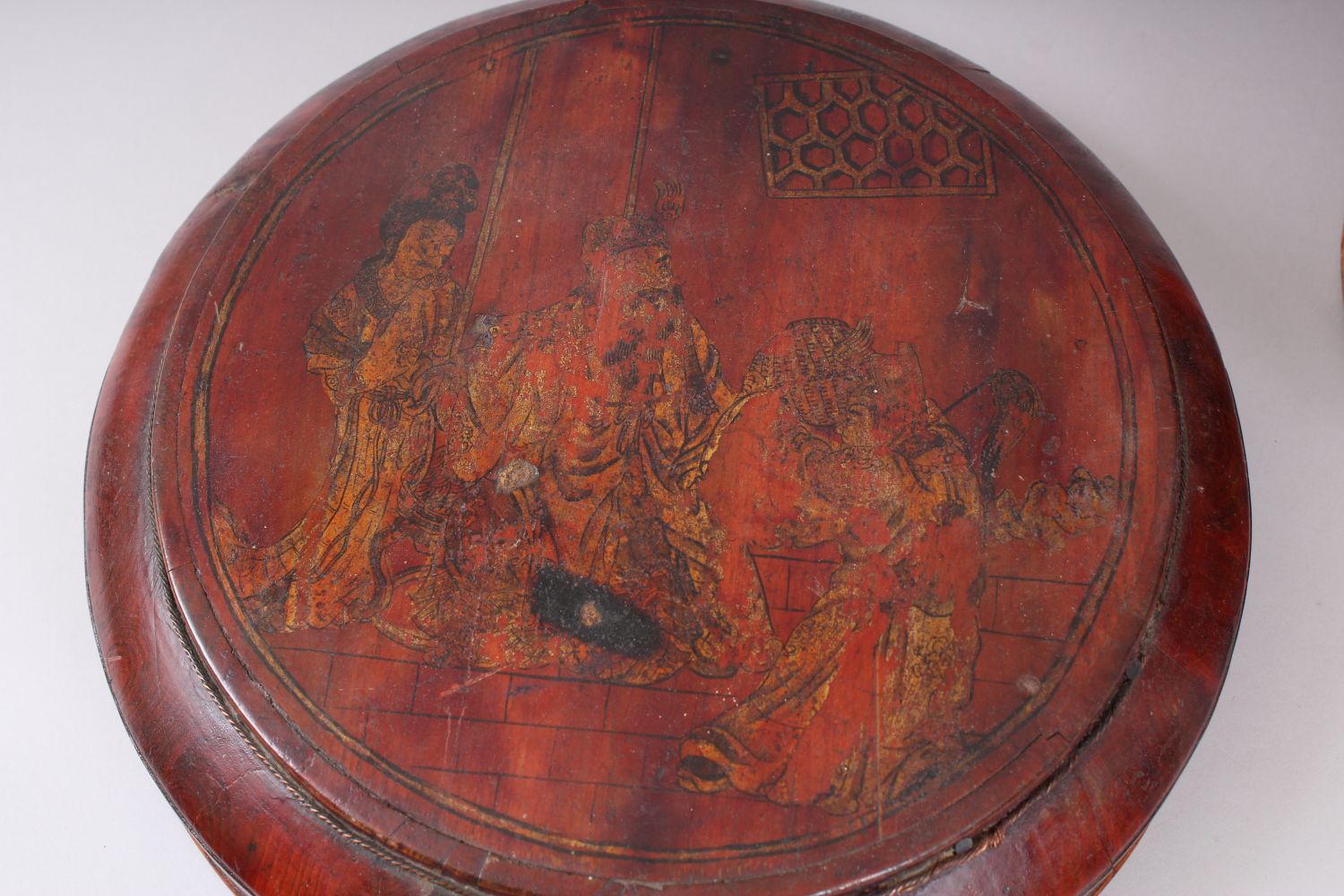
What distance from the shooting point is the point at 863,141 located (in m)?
2.51

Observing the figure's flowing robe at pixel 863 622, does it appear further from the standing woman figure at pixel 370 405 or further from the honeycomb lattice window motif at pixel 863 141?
the standing woman figure at pixel 370 405

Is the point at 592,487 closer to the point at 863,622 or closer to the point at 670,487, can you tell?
the point at 670,487

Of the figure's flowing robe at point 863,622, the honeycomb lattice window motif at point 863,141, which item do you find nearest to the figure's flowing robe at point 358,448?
the figure's flowing robe at point 863,622

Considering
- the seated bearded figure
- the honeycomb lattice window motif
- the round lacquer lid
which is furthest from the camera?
the honeycomb lattice window motif

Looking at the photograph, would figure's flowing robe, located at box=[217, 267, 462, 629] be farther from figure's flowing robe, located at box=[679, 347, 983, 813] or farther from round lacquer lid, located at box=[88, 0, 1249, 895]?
figure's flowing robe, located at box=[679, 347, 983, 813]

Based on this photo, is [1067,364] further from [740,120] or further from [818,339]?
[740,120]

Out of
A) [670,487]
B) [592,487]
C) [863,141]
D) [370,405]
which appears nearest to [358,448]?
[370,405]

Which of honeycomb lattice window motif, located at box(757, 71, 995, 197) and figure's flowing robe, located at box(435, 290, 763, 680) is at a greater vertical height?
honeycomb lattice window motif, located at box(757, 71, 995, 197)

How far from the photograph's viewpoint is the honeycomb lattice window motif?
244 cm

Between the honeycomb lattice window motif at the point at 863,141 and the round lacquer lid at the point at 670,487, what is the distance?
0.03 feet

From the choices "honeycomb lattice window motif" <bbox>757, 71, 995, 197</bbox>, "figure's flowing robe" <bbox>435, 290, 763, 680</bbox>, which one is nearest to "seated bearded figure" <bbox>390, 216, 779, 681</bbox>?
"figure's flowing robe" <bbox>435, 290, 763, 680</bbox>

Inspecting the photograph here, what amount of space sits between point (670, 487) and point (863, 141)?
906 millimetres

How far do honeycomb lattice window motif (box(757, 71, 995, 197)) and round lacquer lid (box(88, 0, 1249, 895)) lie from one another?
0.03ft

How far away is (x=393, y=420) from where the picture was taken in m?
2.25
